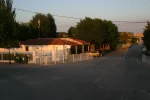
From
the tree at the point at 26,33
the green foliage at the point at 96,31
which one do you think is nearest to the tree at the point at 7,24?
the tree at the point at 26,33

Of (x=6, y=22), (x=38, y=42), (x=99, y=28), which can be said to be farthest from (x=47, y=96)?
(x=99, y=28)

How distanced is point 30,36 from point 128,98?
7248 centimetres

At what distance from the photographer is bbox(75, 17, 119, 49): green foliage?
283ft

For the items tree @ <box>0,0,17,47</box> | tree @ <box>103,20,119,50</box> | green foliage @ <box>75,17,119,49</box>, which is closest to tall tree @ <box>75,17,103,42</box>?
green foliage @ <box>75,17,119,49</box>

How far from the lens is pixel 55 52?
4347 cm

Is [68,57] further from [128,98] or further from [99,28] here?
[99,28]

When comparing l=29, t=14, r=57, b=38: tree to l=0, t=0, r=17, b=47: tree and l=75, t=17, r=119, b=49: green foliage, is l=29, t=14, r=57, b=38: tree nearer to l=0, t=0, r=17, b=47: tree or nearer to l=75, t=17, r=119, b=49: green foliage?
l=75, t=17, r=119, b=49: green foliage

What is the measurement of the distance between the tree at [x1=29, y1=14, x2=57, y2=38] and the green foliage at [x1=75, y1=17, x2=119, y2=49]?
551 inches

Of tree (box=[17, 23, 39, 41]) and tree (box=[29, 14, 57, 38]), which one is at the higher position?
tree (box=[29, 14, 57, 38])

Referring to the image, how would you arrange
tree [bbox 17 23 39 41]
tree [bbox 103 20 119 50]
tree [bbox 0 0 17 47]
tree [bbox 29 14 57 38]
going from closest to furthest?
tree [bbox 0 0 17 47]
tree [bbox 17 23 39 41]
tree [bbox 103 20 119 50]
tree [bbox 29 14 57 38]

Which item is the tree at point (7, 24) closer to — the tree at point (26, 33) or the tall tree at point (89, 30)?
the tree at point (26, 33)

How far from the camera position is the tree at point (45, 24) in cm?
10331

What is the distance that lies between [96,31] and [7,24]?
44.0 meters

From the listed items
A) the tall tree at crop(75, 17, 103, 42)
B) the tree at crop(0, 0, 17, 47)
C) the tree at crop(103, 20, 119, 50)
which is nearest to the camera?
the tree at crop(0, 0, 17, 47)
